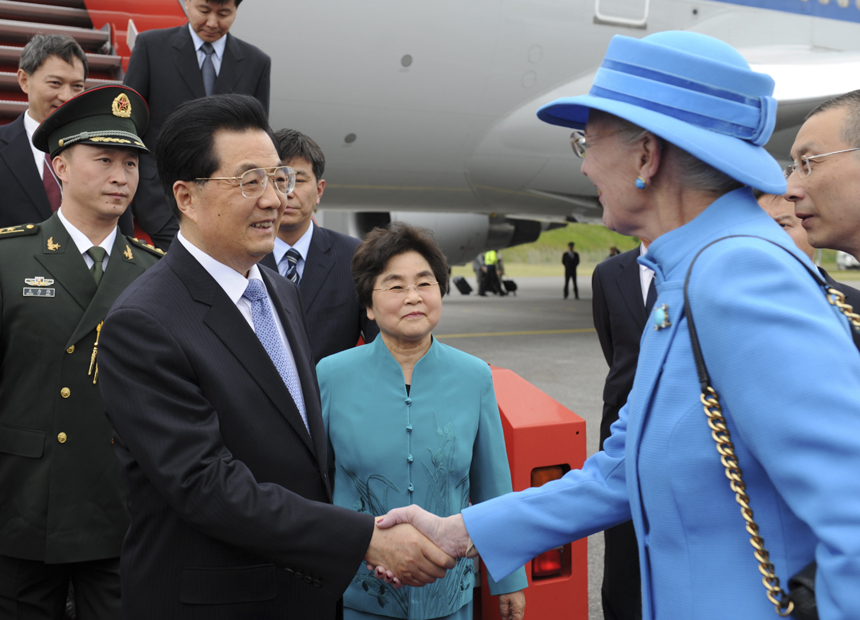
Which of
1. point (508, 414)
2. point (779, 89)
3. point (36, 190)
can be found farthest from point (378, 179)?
point (508, 414)

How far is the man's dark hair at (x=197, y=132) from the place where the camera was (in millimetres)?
1568

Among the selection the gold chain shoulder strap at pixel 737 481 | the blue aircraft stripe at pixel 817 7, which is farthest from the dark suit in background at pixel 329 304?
the blue aircraft stripe at pixel 817 7

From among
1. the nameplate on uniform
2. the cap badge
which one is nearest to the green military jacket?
the nameplate on uniform

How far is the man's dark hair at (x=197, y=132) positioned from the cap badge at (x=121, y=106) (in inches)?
35.7

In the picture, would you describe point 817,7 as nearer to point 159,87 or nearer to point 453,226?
point 453,226

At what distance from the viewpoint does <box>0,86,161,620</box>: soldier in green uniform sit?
2.01 m

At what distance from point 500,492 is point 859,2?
1032 cm

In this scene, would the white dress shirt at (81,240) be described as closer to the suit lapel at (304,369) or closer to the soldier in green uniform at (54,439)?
the soldier in green uniform at (54,439)

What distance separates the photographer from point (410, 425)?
1.97m

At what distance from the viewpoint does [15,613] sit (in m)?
1.99

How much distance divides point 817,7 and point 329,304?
366 inches

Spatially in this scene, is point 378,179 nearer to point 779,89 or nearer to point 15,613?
point 779,89

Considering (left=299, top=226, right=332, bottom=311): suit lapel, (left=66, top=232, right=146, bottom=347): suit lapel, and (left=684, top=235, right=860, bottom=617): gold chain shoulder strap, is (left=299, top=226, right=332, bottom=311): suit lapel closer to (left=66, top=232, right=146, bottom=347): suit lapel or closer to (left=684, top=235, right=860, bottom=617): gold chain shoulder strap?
(left=66, top=232, right=146, bottom=347): suit lapel

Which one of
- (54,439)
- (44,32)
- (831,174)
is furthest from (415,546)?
(44,32)
